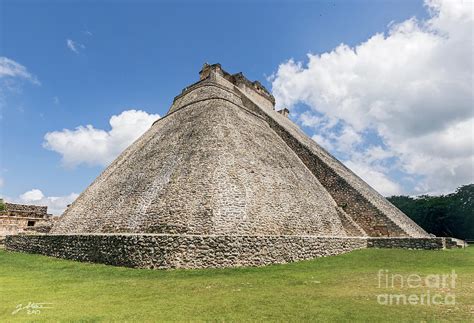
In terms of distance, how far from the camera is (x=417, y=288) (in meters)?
7.20

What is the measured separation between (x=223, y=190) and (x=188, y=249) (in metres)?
2.84

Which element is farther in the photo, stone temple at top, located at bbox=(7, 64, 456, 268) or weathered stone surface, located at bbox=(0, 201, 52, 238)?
weathered stone surface, located at bbox=(0, 201, 52, 238)

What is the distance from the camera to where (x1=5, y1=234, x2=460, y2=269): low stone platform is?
9734 mm

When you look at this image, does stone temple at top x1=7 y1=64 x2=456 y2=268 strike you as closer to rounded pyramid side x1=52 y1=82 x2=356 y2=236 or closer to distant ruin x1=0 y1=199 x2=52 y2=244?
rounded pyramid side x1=52 y1=82 x2=356 y2=236

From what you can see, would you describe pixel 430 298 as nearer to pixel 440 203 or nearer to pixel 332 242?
pixel 332 242

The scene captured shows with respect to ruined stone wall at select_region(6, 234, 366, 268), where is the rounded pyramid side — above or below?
above

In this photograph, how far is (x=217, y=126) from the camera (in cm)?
1554

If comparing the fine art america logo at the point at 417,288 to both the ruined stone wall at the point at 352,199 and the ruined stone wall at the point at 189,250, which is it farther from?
the ruined stone wall at the point at 352,199

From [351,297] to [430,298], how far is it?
4.99 feet

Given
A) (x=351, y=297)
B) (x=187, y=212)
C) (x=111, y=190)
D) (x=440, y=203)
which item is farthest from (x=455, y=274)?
(x=440, y=203)
